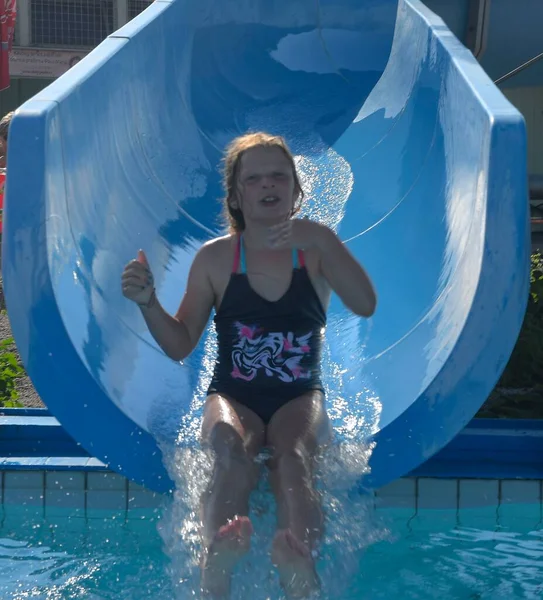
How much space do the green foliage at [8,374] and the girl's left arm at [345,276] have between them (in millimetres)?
1646

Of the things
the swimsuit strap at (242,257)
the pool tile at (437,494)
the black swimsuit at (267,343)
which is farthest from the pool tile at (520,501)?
the swimsuit strap at (242,257)

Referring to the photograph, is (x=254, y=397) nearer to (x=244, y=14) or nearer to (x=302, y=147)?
(x=302, y=147)

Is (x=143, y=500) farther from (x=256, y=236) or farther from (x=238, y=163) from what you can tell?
(x=238, y=163)

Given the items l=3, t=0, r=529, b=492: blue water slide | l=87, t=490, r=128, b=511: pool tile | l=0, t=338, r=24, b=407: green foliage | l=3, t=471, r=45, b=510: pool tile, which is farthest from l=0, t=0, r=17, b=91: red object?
l=87, t=490, r=128, b=511: pool tile

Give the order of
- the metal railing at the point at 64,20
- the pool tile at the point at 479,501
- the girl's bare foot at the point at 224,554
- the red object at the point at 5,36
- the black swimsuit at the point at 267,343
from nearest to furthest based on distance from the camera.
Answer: the girl's bare foot at the point at 224,554 < the black swimsuit at the point at 267,343 < the pool tile at the point at 479,501 < the red object at the point at 5,36 < the metal railing at the point at 64,20

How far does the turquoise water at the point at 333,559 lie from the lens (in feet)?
7.72

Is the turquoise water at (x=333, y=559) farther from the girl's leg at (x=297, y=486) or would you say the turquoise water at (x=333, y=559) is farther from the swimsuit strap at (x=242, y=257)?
the swimsuit strap at (x=242, y=257)

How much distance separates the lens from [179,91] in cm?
538

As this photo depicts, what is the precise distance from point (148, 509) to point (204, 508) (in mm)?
992

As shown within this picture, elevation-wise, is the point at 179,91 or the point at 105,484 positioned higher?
the point at 179,91

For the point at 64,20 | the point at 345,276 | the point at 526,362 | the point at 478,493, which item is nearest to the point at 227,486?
the point at 345,276

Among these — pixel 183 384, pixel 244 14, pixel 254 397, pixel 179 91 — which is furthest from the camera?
pixel 244 14

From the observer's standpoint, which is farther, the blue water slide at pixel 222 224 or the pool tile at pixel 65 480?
the pool tile at pixel 65 480

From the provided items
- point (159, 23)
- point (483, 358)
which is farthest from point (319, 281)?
point (159, 23)
